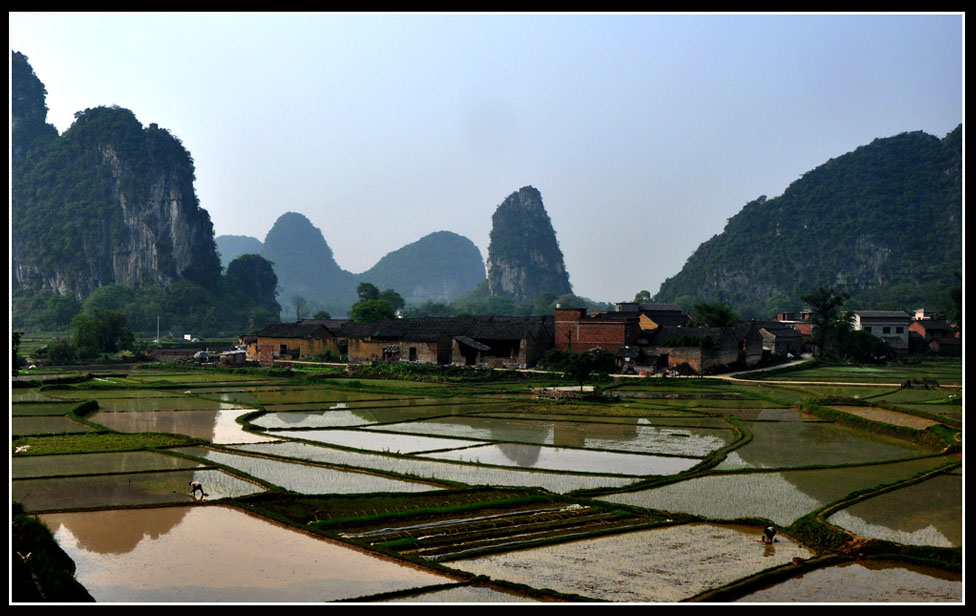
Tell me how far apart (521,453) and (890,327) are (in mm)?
37545

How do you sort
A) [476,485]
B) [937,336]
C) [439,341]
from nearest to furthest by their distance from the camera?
1. [476,485]
2. [439,341]
3. [937,336]

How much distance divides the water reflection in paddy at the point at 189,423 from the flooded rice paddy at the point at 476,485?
0.26 ft

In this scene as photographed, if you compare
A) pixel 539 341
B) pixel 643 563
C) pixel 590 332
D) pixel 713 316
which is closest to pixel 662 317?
pixel 713 316

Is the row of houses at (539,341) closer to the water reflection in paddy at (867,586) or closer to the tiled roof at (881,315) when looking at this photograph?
the tiled roof at (881,315)

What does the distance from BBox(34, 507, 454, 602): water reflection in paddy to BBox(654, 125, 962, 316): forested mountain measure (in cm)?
7814

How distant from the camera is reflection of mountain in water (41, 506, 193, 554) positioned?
10.0 metres

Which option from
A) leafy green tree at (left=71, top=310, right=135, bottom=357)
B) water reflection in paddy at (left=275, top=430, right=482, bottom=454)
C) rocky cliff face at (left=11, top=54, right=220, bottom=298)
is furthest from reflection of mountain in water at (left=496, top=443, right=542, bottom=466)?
rocky cliff face at (left=11, top=54, right=220, bottom=298)

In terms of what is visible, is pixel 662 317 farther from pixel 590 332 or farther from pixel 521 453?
pixel 521 453

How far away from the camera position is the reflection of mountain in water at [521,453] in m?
15.9

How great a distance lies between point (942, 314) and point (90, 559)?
53.1 meters

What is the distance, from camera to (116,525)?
1094cm

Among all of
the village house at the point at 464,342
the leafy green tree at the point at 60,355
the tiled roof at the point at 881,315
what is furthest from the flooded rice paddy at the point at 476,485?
the tiled roof at the point at 881,315

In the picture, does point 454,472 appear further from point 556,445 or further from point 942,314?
point 942,314

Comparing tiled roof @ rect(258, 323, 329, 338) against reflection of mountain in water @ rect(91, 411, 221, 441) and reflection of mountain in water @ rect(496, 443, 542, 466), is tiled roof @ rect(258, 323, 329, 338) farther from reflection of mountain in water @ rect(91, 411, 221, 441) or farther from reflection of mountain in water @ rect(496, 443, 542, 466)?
reflection of mountain in water @ rect(496, 443, 542, 466)
